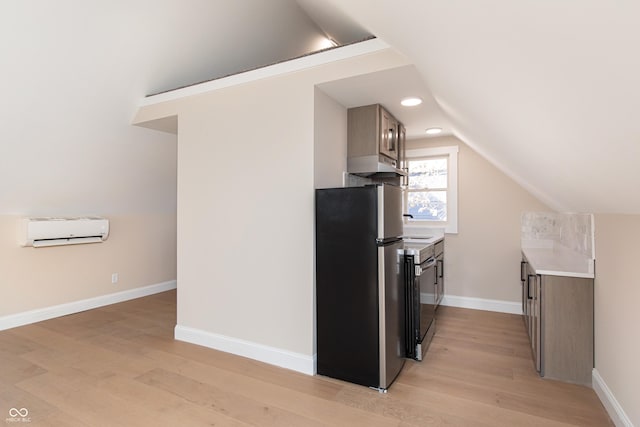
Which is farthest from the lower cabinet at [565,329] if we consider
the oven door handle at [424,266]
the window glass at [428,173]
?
the window glass at [428,173]

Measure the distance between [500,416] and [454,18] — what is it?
7.21 feet

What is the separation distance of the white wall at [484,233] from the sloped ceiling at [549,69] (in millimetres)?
2325

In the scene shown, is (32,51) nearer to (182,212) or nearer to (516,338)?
(182,212)

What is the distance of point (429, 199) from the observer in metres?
4.59

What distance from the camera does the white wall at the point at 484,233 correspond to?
407cm

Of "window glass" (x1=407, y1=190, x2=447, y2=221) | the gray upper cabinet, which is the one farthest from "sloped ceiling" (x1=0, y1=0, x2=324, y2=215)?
"window glass" (x1=407, y1=190, x2=447, y2=221)

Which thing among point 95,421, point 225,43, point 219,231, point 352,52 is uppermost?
point 225,43

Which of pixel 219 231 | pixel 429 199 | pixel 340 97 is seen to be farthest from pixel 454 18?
pixel 429 199

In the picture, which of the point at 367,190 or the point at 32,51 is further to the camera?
the point at 32,51

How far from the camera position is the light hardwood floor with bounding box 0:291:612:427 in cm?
203

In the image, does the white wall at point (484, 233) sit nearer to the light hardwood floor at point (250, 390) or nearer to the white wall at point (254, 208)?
the light hardwood floor at point (250, 390)

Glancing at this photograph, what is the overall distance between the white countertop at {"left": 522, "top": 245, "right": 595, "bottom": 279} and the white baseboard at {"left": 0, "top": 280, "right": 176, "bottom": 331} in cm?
494

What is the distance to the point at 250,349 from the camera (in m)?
2.86

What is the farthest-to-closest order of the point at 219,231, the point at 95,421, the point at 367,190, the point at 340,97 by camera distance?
1. the point at 219,231
2. the point at 340,97
3. the point at 367,190
4. the point at 95,421
